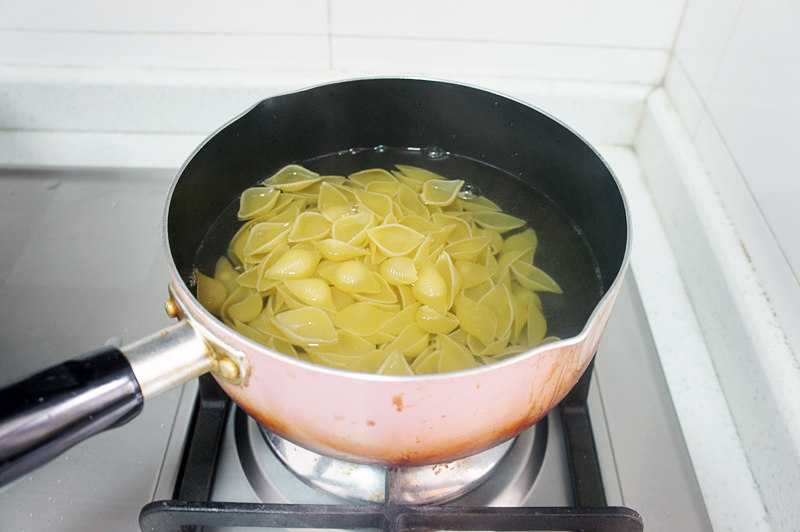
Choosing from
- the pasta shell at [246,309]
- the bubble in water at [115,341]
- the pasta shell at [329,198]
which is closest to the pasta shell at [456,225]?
the pasta shell at [329,198]

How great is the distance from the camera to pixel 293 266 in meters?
0.65

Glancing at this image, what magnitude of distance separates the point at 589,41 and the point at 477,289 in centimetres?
46

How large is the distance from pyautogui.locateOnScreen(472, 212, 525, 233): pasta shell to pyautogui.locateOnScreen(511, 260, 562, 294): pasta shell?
2.2 inches

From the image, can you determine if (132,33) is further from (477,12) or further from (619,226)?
(619,226)

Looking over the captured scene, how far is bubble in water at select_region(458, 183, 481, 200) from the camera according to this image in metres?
0.77

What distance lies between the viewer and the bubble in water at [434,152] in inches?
31.8

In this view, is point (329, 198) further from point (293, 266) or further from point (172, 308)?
point (172, 308)

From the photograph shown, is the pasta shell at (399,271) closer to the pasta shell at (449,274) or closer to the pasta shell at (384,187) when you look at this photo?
the pasta shell at (449,274)

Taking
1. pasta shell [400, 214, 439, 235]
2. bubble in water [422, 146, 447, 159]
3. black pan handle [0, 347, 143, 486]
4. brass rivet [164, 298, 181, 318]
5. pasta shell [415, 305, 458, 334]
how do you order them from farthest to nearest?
bubble in water [422, 146, 447, 159] < pasta shell [400, 214, 439, 235] < pasta shell [415, 305, 458, 334] < brass rivet [164, 298, 181, 318] < black pan handle [0, 347, 143, 486]

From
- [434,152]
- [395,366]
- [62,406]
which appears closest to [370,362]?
[395,366]

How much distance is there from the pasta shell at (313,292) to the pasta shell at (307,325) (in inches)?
0.6

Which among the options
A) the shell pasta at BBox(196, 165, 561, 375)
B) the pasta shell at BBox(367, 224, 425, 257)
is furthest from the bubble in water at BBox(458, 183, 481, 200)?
the pasta shell at BBox(367, 224, 425, 257)

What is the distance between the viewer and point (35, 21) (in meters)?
0.90

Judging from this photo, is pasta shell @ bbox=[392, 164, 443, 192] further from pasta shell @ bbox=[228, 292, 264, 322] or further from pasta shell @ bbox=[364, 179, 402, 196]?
pasta shell @ bbox=[228, 292, 264, 322]
